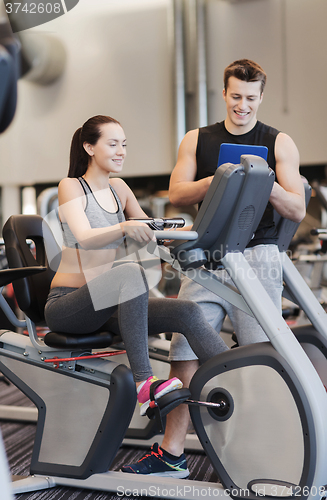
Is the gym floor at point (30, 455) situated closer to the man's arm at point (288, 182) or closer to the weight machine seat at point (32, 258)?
the weight machine seat at point (32, 258)

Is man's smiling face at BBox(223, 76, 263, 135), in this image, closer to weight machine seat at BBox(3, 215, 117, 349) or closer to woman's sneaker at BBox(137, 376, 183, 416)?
weight machine seat at BBox(3, 215, 117, 349)

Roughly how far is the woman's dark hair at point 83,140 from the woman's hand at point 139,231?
0.49 meters

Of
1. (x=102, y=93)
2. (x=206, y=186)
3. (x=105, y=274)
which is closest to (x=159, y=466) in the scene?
(x=105, y=274)

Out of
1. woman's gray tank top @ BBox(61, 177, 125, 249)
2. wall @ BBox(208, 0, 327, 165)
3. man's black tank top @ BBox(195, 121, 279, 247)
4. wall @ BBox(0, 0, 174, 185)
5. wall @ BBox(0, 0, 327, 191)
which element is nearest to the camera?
woman's gray tank top @ BBox(61, 177, 125, 249)

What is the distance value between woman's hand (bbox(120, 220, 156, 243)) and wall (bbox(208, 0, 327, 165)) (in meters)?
4.21

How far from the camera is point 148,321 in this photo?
5.86 feet

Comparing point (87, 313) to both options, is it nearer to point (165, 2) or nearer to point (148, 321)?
point (148, 321)

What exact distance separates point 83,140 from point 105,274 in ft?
1.74

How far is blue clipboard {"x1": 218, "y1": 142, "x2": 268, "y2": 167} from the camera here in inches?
65.2

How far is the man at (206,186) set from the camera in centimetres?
179

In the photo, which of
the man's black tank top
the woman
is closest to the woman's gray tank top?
the woman

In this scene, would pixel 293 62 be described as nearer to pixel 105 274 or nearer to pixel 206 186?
pixel 206 186

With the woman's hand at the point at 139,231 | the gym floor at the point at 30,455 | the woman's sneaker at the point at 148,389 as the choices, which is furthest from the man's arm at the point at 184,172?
the gym floor at the point at 30,455

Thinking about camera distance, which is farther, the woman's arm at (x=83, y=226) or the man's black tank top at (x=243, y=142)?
the man's black tank top at (x=243, y=142)
